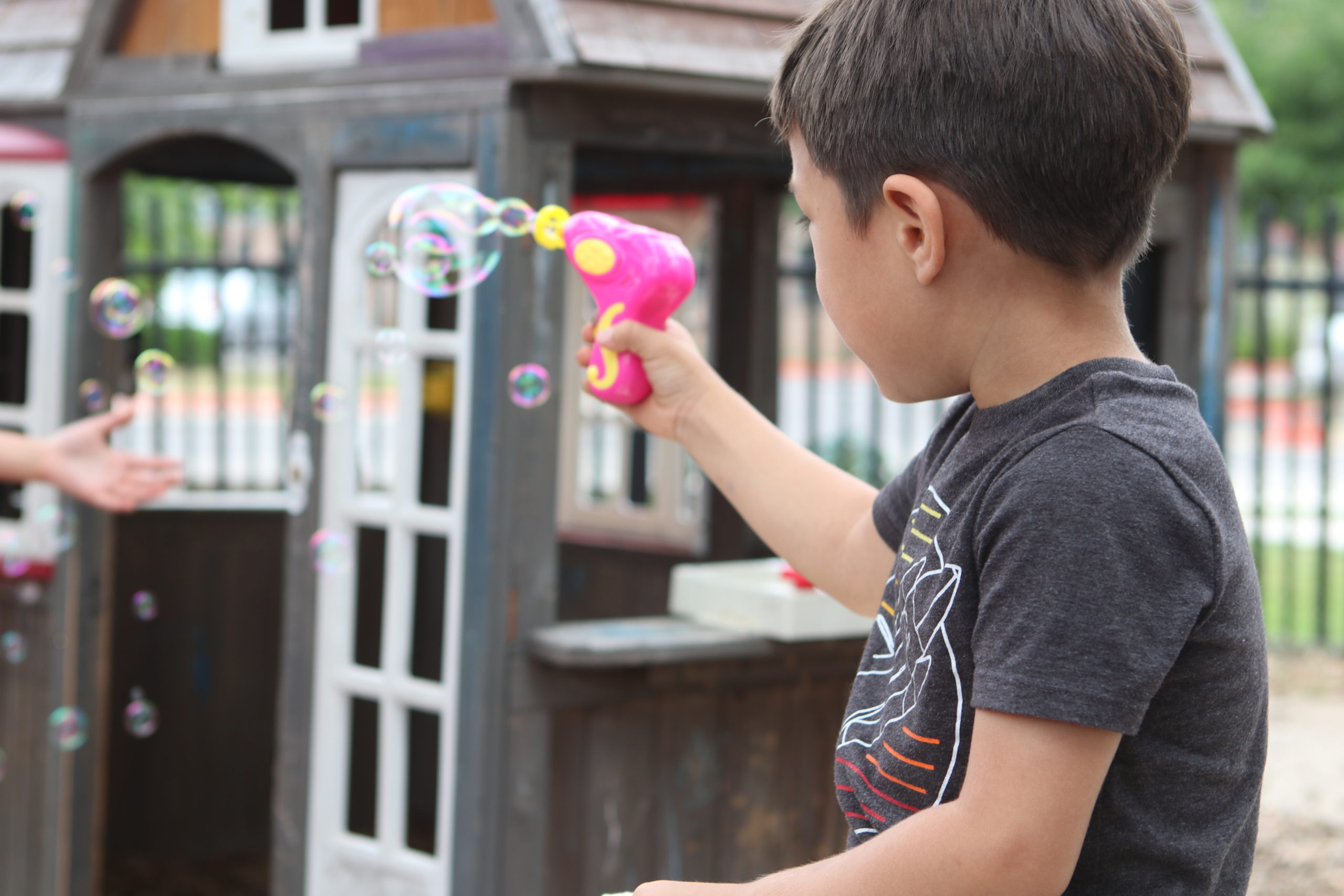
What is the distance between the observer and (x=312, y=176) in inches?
141

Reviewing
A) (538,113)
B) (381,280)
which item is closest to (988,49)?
(538,113)

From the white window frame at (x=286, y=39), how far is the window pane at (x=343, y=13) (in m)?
0.06

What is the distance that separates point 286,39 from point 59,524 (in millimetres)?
1577

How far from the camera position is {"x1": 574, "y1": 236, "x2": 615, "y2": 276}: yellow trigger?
1.96 meters

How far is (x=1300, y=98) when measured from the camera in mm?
16516

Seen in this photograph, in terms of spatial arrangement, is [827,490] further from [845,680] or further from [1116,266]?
[845,680]

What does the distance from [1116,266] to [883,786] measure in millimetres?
479

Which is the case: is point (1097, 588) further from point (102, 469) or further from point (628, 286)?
point (102, 469)

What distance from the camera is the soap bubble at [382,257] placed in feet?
9.69

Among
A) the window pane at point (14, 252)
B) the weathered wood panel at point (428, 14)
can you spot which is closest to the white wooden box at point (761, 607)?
the weathered wood panel at point (428, 14)

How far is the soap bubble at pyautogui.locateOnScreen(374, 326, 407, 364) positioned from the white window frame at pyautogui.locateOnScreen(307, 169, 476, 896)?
0.07 meters

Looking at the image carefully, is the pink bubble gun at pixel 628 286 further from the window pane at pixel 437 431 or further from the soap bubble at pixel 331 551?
the window pane at pixel 437 431

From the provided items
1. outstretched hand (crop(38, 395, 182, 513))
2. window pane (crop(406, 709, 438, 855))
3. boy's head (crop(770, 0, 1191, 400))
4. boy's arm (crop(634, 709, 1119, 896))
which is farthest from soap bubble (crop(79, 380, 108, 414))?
boy's arm (crop(634, 709, 1119, 896))

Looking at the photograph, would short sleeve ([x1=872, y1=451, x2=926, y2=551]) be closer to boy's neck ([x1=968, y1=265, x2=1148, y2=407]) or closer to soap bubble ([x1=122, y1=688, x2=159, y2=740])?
boy's neck ([x1=968, y1=265, x2=1148, y2=407])
